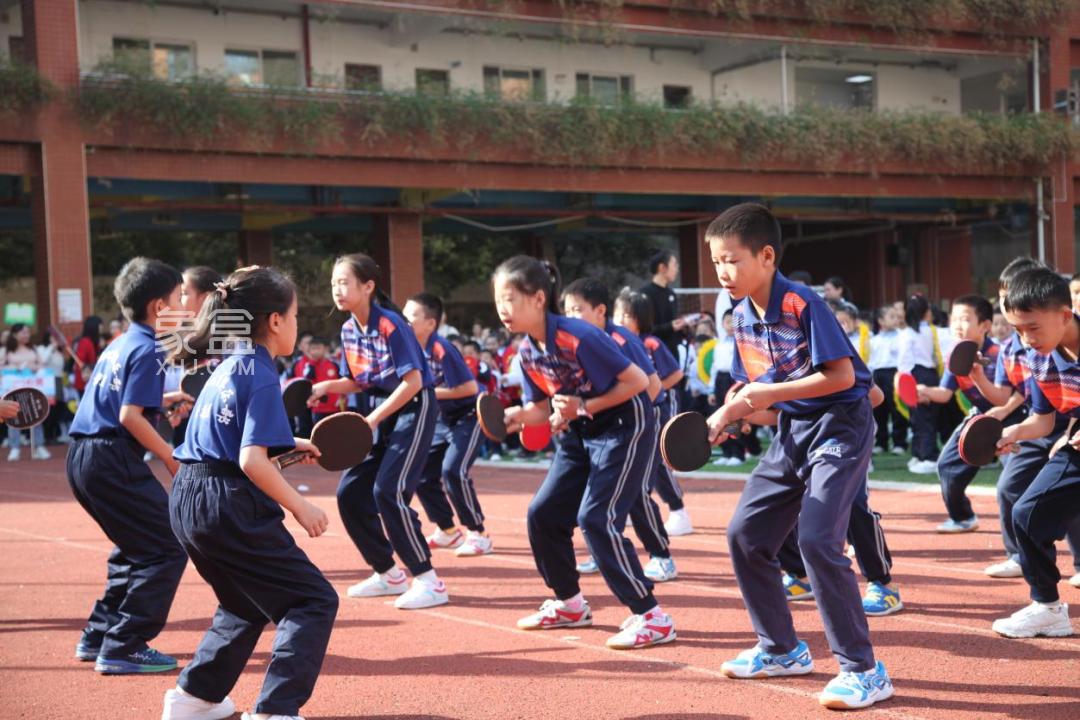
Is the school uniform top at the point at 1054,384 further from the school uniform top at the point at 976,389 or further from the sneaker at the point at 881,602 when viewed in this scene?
the school uniform top at the point at 976,389

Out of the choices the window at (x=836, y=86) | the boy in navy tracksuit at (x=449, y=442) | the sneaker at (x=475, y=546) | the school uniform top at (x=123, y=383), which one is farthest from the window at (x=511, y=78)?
the school uniform top at (x=123, y=383)

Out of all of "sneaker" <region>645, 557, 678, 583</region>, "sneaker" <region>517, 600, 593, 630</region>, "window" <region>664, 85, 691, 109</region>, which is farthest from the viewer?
"window" <region>664, 85, 691, 109</region>

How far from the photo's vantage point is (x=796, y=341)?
16.6 ft

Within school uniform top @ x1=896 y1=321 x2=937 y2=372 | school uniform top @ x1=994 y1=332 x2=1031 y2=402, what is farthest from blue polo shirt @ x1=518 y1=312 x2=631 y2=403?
school uniform top @ x1=896 y1=321 x2=937 y2=372

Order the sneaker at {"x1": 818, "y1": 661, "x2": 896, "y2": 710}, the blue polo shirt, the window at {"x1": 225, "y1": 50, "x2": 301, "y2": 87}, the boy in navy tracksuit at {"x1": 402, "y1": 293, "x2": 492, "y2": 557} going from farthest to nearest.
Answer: the window at {"x1": 225, "y1": 50, "x2": 301, "y2": 87} → the boy in navy tracksuit at {"x1": 402, "y1": 293, "x2": 492, "y2": 557} → the blue polo shirt → the sneaker at {"x1": 818, "y1": 661, "x2": 896, "y2": 710}

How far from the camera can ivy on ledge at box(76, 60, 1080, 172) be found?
21.3 m

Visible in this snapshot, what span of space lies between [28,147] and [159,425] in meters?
15.7

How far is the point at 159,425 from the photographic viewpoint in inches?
282

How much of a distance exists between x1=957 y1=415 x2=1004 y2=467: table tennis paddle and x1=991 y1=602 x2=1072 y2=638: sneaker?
754 mm

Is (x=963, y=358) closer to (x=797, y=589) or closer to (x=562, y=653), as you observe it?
(x=797, y=589)

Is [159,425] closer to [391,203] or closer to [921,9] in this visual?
[391,203]

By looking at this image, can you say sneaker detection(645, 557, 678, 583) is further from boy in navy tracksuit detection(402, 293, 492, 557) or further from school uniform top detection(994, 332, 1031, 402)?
school uniform top detection(994, 332, 1031, 402)

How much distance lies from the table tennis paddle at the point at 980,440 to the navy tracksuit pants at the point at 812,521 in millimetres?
1072

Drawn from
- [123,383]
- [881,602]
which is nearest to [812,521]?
[881,602]
